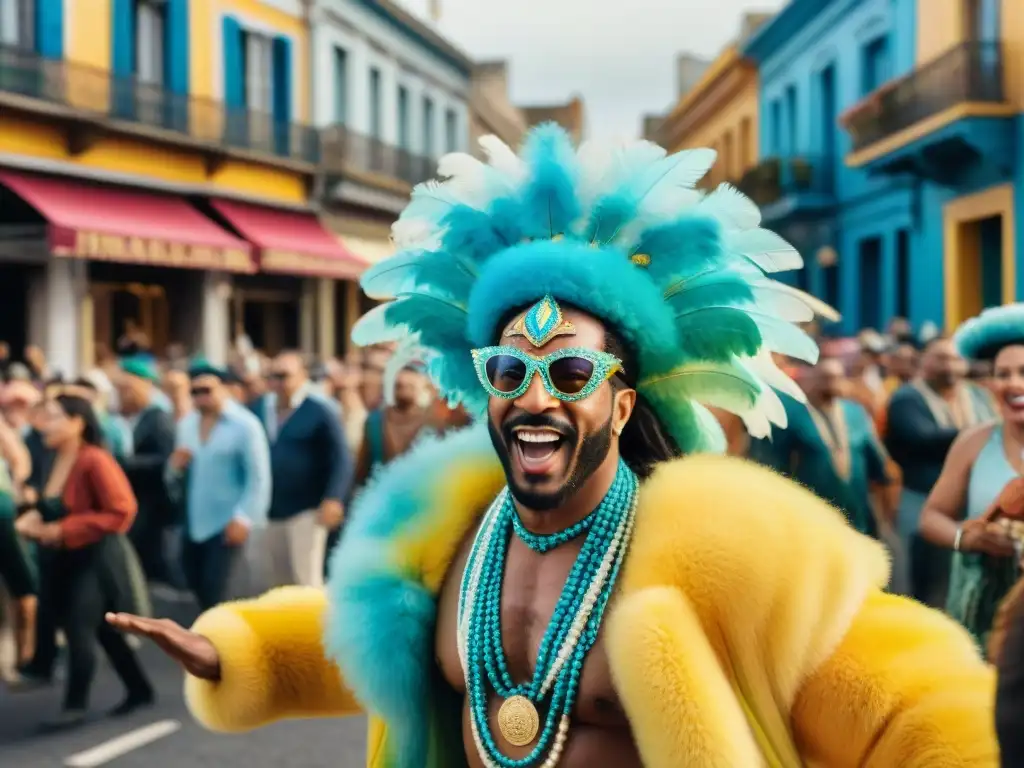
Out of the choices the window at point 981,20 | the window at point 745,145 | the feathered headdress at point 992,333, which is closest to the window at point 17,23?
the window at point 981,20

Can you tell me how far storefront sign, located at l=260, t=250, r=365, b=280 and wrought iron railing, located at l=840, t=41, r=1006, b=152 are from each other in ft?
30.4

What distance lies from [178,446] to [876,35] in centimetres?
1705

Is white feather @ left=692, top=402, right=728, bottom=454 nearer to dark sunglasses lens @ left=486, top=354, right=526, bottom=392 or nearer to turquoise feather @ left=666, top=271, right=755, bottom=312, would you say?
turquoise feather @ left=666, top=271, right=755, bottom=312

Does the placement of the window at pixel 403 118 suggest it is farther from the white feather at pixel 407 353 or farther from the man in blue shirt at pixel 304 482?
the white feather at pixel 407 353

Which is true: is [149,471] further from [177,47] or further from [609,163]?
[177,47]

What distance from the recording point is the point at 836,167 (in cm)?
2575

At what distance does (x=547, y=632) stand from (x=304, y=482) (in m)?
5.67

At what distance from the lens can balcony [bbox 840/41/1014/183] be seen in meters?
16.4

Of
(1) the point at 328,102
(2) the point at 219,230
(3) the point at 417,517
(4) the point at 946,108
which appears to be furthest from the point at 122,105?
(3) the point at 417,517

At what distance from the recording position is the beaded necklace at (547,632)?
233 cm

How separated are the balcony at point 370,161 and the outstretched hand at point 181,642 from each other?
73.5ft

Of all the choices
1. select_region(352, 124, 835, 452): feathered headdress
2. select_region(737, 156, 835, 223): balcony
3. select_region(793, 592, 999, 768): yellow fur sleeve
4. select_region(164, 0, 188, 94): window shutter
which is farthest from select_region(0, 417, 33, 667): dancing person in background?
select_region(737, 156, 835, 223): balcony

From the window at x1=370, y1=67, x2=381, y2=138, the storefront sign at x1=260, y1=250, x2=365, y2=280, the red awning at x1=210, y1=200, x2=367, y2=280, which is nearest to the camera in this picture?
the red awning at x1=210, y1=200, x2=367, y2=280

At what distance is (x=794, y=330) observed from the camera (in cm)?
259
